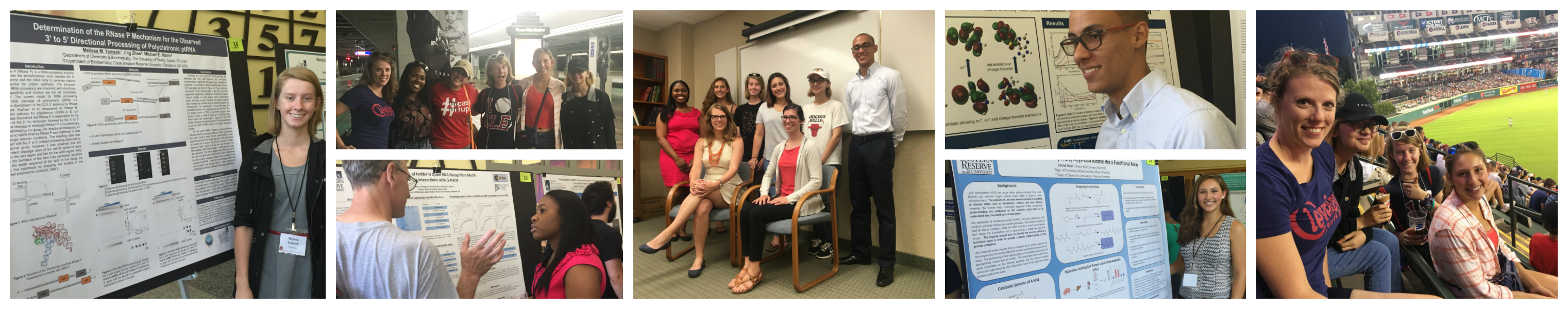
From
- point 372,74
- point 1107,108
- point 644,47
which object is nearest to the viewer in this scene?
point 1107,108

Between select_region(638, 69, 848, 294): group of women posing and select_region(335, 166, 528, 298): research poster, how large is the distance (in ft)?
1.98

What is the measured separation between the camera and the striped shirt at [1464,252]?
1.87 m

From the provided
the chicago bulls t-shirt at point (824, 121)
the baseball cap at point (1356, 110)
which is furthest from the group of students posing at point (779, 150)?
the baseball cap at point (1356, 110)

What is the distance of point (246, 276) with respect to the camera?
6.54 feet

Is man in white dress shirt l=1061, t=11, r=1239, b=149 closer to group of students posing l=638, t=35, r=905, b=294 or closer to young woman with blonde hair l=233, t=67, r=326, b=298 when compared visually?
group of students posing l=638, t=35, r=905, b=294

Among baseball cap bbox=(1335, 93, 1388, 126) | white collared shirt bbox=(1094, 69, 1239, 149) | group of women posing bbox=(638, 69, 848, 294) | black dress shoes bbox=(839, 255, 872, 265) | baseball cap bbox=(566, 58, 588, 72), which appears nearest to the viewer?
white collared shirt bbox=(1094, 69, 1239, 149)

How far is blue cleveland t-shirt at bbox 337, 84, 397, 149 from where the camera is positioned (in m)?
1.91

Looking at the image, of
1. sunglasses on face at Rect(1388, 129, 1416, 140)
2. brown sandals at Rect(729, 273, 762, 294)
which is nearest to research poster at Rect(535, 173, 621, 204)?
brown sandals at Rect(729, 273, 762, 294)

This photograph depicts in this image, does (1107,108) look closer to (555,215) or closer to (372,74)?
(555,215)

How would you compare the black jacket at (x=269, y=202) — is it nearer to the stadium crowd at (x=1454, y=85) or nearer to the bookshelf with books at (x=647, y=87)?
the bookshelf with books at (x=647, y=87)

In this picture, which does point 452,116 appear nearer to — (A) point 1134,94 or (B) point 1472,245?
(A) point 1134,94
